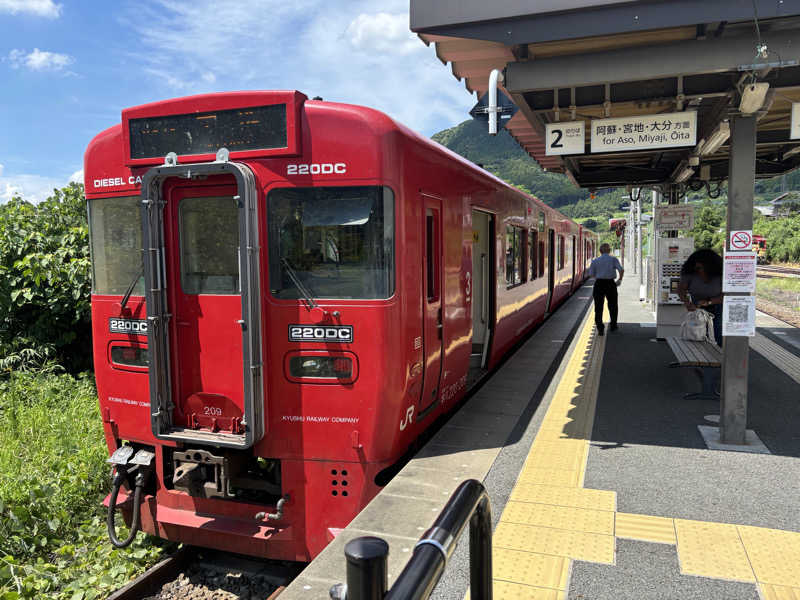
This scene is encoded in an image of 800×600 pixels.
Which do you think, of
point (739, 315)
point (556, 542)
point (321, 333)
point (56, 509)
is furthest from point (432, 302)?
point (56, 509)

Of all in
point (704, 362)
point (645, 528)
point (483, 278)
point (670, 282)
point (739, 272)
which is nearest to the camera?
point (645, 528)

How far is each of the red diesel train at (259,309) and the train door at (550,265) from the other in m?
Result: 9.33

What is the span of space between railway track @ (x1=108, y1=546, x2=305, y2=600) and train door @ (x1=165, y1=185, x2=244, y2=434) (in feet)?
3.46

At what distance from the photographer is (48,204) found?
10.5 metres

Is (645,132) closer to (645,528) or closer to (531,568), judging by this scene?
(645,528)

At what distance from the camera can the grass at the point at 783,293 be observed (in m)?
18.5

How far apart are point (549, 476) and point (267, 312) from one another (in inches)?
94.5

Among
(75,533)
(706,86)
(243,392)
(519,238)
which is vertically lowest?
(75,533)

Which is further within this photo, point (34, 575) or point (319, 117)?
point (34, 575)

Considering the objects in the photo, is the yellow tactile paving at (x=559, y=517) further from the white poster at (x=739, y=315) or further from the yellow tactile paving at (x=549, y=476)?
the white poster at (x=739, y=315)

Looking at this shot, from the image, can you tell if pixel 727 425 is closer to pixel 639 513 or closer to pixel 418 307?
pixel 639 513

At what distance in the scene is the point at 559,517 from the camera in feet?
12.8

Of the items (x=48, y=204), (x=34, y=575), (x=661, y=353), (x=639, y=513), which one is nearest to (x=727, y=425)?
(x=639, y=513)

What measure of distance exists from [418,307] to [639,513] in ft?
6.61
